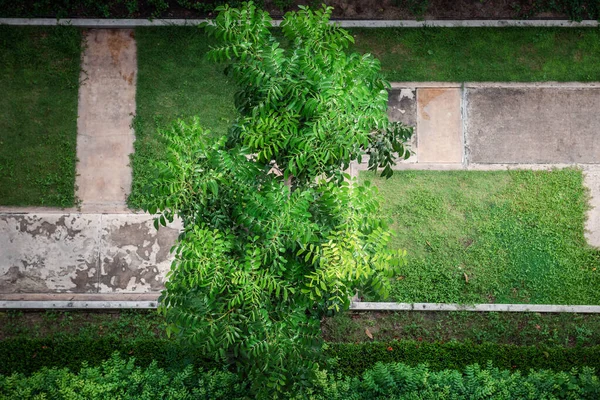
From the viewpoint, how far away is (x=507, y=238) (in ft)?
32.6

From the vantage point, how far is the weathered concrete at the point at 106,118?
10109 mm

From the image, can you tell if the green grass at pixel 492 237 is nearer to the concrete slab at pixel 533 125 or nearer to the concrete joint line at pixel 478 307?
the concrete joint line at pixel 478 307

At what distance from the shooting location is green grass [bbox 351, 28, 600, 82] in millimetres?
10344

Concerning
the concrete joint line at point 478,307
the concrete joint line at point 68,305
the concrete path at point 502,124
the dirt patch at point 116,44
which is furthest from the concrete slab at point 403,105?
the concrete joint line at point 68,305

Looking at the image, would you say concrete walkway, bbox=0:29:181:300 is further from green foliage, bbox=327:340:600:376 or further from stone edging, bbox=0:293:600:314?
green foliage, bbox=327:340:600:376

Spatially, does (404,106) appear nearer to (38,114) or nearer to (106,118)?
(106,118)

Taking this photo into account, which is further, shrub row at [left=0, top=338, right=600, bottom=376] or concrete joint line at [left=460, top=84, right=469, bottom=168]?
concrete joint line at [left=460, top=84, right=469, bottom=168]

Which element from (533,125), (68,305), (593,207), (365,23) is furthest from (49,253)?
(593,207)

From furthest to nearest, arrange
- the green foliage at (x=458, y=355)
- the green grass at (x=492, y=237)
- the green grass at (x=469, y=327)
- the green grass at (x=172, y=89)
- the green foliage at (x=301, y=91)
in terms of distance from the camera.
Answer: the green grass at (x=172, y=89) < the green grass at (x=492, y=237) < the green grass at (x=469, y=327) < the green foliage at (x=458, y=355) < the green foliage at (x=301, y=91)

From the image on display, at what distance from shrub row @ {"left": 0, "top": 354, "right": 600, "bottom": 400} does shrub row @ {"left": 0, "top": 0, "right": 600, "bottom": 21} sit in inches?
221

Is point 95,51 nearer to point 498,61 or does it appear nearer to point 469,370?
point 498,61

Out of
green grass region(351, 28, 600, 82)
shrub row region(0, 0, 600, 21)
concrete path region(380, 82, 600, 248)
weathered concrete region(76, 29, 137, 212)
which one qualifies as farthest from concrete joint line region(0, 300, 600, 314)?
shrub row region(0, 0, 600, 21)

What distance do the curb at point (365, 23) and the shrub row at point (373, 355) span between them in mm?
5044

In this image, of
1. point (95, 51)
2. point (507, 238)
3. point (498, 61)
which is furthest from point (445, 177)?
point (95, 51)
